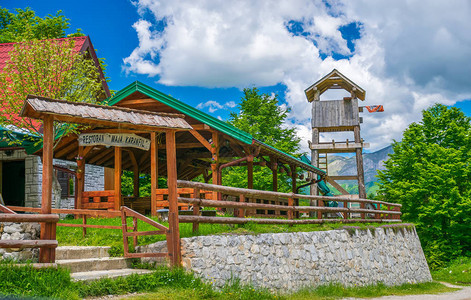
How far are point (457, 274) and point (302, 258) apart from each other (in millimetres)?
14910

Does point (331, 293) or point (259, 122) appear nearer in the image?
point (331, 293)

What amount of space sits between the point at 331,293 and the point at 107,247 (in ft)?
17.3

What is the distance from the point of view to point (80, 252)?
9.60 m

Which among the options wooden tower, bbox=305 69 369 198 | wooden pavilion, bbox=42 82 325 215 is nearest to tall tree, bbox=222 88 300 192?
wooden tower, bbox=305 69 369 198

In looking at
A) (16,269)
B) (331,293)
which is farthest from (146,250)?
(331,293)

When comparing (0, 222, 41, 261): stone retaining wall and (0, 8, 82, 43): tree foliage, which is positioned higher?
(0, 8, 82, 43): tree foliage

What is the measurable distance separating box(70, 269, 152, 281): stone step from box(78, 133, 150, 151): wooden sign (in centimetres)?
417

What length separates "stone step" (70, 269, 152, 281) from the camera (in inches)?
312

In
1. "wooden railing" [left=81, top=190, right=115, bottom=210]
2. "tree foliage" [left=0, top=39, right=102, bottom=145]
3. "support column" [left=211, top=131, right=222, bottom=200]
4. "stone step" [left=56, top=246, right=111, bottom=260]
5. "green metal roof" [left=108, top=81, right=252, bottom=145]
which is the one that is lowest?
"stone step" [left=56, top=246, right=111, bottom=260]

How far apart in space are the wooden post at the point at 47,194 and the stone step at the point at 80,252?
1.80 meters

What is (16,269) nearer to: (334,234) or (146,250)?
(146,250)

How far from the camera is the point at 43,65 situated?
16625 mm

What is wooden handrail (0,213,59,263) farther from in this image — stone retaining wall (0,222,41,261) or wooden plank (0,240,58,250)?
stone retaining wall (0,222,41,261)

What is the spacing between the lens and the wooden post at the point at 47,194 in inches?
296
